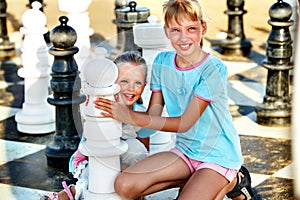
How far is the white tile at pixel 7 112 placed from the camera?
13.4 feet

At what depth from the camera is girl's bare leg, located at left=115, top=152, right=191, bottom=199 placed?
244 centimetres

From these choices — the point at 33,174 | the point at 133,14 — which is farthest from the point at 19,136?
the point at 133,14

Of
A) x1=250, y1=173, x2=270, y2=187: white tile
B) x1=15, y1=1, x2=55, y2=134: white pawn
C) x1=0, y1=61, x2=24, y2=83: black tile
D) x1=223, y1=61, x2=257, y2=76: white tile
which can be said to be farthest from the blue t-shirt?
x1=0, y1=61, x2=24, y2=83: black tile

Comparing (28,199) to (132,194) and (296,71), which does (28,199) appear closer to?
(132,194)

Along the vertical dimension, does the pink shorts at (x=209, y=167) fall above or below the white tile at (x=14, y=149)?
above

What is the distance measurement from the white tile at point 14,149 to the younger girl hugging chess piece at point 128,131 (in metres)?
0.73

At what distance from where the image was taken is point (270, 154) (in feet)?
11.1

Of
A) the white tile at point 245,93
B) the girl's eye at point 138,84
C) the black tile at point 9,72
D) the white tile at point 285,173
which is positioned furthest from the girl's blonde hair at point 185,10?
the black tile at point 9,72

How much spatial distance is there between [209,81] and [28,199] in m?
0.95

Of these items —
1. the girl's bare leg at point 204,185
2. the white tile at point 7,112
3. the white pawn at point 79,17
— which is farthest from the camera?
the white pawn at point 79,17

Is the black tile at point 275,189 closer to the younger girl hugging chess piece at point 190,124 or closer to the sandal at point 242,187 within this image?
the sandal at point 242,187

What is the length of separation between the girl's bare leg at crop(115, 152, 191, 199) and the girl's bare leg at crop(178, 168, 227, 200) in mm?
73

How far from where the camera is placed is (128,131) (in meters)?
2.58

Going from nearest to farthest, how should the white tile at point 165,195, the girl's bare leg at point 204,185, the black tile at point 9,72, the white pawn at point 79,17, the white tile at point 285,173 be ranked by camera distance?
the girl's bare leg at point 204,185, the white tile at point 165,195, the white tile at point 285,173, the white pawn at point 79,17, the black tile at point 9,72
